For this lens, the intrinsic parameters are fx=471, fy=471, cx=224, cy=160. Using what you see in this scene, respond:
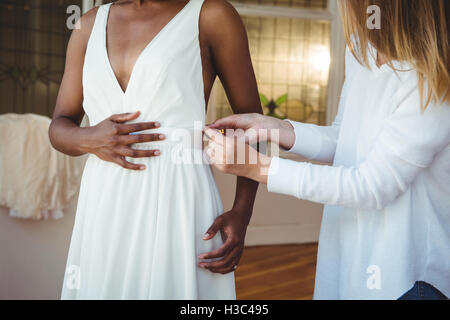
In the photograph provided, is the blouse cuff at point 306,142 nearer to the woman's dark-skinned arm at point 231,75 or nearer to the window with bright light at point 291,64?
the woman's dark-skinned arm at point 231,75

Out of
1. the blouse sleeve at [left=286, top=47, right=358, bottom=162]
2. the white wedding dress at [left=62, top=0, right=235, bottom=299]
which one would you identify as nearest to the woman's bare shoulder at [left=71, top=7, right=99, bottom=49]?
the white wedding dress at [left=62, top=0, right=235, bottom=299]

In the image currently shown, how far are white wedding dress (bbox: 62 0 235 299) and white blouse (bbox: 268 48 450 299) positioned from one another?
20cm

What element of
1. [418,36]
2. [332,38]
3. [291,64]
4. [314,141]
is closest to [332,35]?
[332,38]

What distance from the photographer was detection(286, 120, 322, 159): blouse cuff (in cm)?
107

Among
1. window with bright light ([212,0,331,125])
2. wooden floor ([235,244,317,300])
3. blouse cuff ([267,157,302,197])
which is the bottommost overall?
wooden floor ([235,244,317,300])

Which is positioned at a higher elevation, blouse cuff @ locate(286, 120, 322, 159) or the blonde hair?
the blonde hair

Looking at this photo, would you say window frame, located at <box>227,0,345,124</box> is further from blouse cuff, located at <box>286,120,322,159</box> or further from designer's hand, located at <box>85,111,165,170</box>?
designer's hand, located at <box>85,111,165,170</box>

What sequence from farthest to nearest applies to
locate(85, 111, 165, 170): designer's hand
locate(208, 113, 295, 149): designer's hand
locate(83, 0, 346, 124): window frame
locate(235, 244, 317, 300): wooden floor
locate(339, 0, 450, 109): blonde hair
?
locate(83, 0, 346, 124): window frame → locate(235, 244, 317, 300): wooden floor → locate(208, 113, 295, 149): designer's hand → locate(85, 111, 165, 170): designer's hand → locate(339, 0, 450, 109): blonde hair

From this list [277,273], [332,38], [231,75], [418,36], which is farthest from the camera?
[332,38]

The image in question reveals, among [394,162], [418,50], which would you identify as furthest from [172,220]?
[418,50]

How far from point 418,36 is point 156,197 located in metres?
0.57

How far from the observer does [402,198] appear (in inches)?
34.5

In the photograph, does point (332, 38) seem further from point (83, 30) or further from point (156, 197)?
point (156, 197)

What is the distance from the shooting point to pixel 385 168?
0.82 metres
